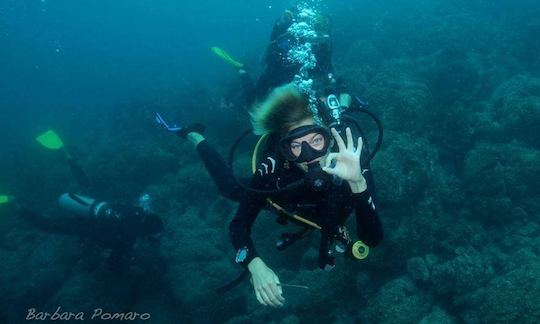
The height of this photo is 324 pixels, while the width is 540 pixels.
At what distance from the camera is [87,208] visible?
8156 millimetres

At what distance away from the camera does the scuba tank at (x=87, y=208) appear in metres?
7.90

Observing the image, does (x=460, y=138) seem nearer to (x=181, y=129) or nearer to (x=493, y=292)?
(x=493, y=292)

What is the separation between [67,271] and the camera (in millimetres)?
8867

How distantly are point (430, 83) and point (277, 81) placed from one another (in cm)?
506

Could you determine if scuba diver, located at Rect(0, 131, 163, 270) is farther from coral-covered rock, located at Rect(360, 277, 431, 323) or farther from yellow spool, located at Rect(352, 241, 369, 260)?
yellow spool, located at Rect(352, 241, 369, 260)

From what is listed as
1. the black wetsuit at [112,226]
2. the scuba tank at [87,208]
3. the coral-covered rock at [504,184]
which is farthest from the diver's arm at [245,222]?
the scuba tank at [87,208]

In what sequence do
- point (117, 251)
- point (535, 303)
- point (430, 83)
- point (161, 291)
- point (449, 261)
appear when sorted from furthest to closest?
point (430, 83) → point (161, 291) → point (117, 251) → point (449, 261) → point (535, 303)

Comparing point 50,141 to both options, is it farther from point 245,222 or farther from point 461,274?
point 461,274

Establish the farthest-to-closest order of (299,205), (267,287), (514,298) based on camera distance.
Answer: (514,298), (299,205), (267,287)

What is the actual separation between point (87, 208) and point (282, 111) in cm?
666

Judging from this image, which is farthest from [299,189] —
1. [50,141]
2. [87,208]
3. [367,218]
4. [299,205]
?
[50,141]

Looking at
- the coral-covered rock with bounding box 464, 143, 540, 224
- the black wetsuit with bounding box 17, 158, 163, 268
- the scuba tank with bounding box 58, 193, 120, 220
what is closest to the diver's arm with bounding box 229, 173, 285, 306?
the black wetsuit with bounding box 17, 158, 163, 268

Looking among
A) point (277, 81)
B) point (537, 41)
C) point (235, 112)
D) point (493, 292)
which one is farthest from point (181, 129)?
point (537, 41)

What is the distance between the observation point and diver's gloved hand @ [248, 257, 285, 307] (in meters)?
2.83
